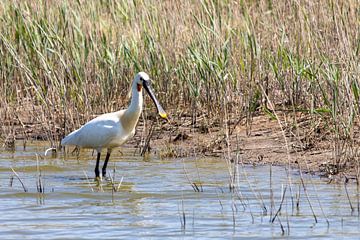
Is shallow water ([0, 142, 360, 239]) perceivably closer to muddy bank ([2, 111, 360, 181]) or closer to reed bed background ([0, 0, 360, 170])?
muddy bank ([2, 111, 360, 181])

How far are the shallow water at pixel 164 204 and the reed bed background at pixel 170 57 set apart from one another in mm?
982

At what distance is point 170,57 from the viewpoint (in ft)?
33.1

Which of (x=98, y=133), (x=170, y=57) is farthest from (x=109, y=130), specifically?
(x=170, y=57)

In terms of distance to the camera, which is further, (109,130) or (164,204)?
(109,130)

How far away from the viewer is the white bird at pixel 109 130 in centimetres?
857

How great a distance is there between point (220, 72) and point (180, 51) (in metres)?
0.68

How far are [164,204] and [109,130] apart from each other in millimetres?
1598

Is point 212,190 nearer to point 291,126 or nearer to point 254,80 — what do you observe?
point 291,126

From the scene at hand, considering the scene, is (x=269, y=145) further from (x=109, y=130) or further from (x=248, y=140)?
(x=109, y=130)

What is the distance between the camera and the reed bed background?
9.52m

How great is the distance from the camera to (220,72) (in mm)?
9492

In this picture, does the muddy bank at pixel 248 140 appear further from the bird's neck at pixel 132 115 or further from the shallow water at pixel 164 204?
the bird's neck at pixel 132 115

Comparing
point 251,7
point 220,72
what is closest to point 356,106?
point 220,72

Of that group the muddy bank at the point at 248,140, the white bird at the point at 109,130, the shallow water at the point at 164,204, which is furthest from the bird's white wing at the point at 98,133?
the muddy bank at the point at 248,140
